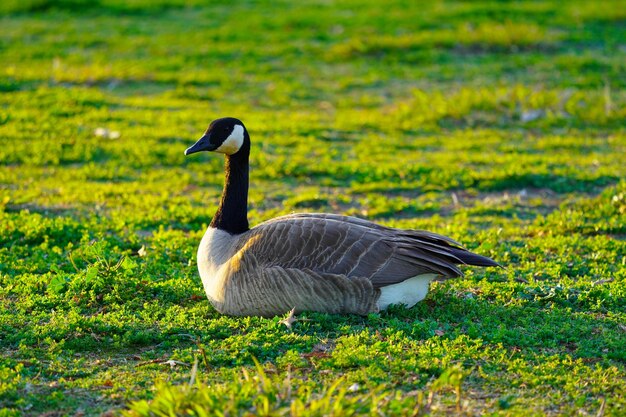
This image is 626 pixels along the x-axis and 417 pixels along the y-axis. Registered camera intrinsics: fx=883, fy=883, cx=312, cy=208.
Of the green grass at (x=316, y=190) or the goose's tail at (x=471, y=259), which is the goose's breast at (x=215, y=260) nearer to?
the green grass at (x=316, y=190)

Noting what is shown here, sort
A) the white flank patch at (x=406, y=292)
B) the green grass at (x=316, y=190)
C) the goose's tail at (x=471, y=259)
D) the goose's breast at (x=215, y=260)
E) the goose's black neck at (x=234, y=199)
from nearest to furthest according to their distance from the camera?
the green grass at (x=316, y=190), the goose's tail at (x=471, y=259), the white flank patch at (x=406, y=292), the goose's breast at (x=215, y=260), the goose's black neck at (x=234, y=199)

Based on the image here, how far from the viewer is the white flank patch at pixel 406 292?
6.45m

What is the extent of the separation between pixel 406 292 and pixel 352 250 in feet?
1.69

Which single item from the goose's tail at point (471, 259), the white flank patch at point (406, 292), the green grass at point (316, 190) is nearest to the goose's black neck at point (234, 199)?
the green grass at point (316, 190)

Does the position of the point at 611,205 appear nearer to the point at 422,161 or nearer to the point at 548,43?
the point at 422,161

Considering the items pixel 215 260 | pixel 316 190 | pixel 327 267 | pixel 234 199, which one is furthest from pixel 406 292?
pixel 316 190

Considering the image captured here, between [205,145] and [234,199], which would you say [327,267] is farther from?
[205,145]

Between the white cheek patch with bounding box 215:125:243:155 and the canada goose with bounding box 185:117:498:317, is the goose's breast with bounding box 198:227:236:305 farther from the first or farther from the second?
the white cheek patch with bounding box 215:125:243:155

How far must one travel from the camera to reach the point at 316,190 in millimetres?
10680

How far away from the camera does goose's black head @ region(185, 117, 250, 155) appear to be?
6980 mm

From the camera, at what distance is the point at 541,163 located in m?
11.4

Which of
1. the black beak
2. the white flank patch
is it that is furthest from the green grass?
the black beak

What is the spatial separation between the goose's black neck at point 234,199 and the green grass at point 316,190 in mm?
623

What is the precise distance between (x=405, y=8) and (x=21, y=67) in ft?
30.4
